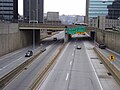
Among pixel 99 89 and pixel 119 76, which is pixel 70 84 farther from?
pixel 119 76

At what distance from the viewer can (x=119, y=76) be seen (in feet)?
105

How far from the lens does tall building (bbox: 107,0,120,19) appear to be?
18775 cm

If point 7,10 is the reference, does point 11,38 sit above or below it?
below

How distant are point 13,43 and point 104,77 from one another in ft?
137

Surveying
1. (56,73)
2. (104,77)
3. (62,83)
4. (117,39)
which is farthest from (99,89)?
(117,39)

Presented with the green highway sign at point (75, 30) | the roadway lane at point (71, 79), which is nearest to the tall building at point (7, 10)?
the green highway sign at point (75, 30)

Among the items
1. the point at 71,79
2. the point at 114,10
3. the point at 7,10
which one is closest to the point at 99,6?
the point at 114,10

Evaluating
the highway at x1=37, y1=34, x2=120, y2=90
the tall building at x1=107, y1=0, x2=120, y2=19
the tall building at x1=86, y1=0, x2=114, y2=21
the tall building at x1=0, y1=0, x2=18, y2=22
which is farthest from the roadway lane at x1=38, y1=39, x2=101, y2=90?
the tall building at x1=86, y1=0, x2=114, y2=21

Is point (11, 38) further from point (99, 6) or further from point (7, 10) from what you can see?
point (99, 6)

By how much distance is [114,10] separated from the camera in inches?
7426

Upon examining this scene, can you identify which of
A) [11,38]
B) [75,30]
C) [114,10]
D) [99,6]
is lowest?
[11,38]

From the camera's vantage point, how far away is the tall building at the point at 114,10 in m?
188

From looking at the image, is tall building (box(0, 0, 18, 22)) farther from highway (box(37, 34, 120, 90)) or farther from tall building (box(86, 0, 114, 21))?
highway (box(37, 34, 120, 90))

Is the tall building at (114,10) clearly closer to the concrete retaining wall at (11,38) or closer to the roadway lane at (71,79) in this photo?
the concrete retaining wall at (11,38)
